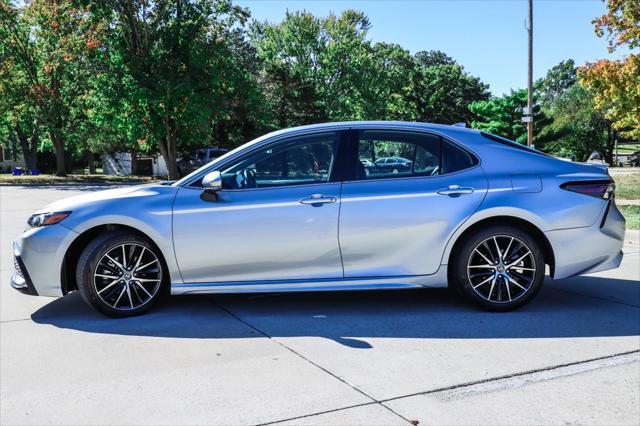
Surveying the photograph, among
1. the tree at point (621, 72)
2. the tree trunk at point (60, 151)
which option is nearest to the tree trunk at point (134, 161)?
the tree trunk at point (60, 151)

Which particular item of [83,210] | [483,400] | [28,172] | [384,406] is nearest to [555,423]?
[483,400]

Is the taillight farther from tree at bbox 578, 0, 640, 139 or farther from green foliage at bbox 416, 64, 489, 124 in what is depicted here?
green foliage at bbox 416, 64, 489, 124

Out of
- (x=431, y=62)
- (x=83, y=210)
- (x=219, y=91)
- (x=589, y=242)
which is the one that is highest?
(x=431, y=62)

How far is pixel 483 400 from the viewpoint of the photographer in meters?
3.47

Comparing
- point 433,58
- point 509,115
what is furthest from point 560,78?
point 509,115

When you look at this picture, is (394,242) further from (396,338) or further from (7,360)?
(7,360)

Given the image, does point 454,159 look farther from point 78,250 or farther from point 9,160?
point 9,160

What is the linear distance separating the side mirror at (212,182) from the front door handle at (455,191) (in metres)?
1.91

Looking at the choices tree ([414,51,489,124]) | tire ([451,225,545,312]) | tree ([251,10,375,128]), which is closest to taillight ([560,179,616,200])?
tire ([451,225,545,312])

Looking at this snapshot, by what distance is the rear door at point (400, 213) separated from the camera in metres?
5.12

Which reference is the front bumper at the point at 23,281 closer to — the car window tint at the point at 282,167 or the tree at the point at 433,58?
the car window tint at the point at 282,167

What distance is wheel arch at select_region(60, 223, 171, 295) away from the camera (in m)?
5.19

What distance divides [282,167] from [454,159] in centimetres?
155

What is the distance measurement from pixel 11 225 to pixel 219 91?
65.9 ft
